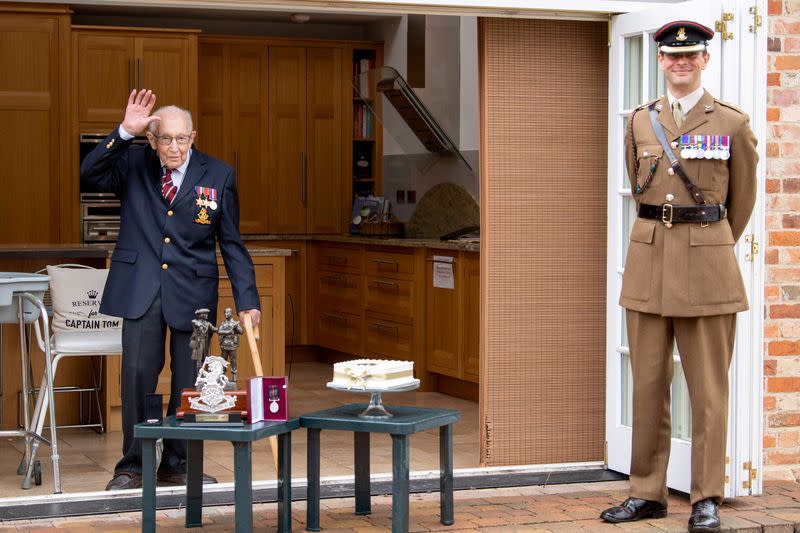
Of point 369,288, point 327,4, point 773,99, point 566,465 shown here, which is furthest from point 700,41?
point 369,288

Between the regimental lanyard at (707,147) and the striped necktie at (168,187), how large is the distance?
6.37ft

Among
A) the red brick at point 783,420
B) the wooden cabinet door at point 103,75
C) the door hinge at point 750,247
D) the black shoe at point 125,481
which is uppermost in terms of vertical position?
the wooden cabinet door at point 103,75

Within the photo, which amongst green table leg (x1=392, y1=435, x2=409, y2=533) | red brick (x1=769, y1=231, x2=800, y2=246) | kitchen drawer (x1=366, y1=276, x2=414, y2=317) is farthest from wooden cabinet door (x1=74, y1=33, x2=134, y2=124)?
green table leg (x1=392, y1=435, x2=409, y2=533)

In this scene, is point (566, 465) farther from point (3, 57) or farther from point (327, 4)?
point (3, 57)

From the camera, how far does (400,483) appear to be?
4.33 meters

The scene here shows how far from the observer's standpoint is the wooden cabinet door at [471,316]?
25.1 feet

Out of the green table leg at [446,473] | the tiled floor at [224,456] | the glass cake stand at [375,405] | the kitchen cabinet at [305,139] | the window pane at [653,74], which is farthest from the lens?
the kitchen cabinet at [305,139]

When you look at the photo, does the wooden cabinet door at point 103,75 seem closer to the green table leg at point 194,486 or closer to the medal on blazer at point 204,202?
the medal on blazer at point 204,202

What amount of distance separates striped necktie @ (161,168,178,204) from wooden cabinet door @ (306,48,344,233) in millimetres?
5679

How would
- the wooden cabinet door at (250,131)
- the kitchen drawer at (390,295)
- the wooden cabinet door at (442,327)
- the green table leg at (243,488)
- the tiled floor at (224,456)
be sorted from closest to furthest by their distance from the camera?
the green table leg at (243,488) < the tiled floor at (224,456) < the wooden cabinet door at (442,327) < the kitchen drawer at (390,295) < the wooden cabinet door at (250,131)

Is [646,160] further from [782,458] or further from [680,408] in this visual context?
[782,458]

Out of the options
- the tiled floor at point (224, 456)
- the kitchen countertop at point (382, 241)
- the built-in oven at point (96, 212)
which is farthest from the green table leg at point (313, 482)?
the built-in oven at point (96, 212)

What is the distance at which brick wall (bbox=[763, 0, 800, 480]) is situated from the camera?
17.5 ft

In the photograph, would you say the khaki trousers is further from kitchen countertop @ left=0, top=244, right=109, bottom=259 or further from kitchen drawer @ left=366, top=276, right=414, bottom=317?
kitchen drawer @ left=366, top=276, right=414, bottom=317
